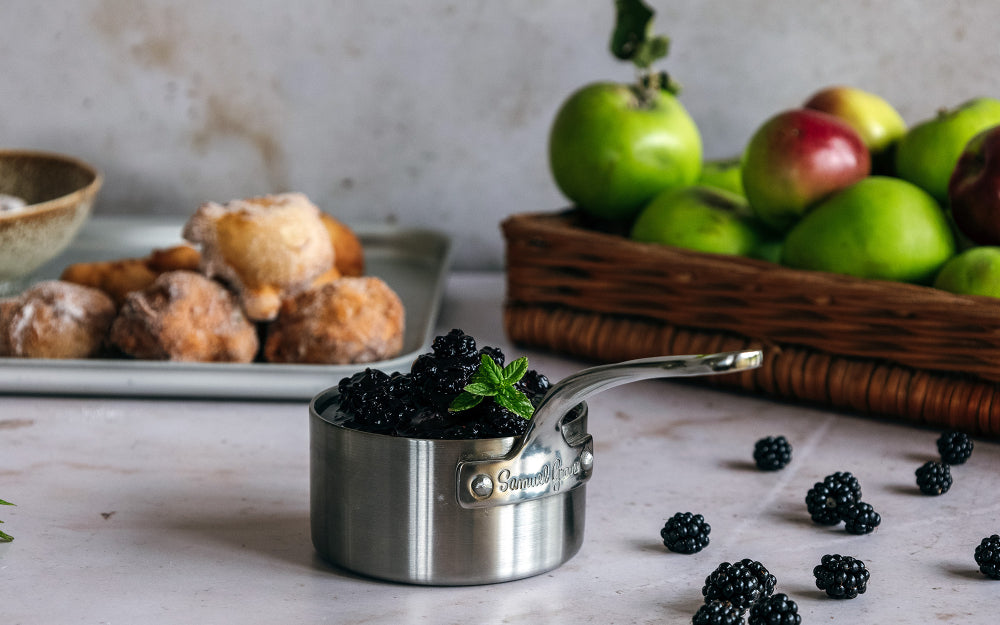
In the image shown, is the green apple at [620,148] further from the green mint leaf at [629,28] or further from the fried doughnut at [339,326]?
the fried doughnut at [339,326]

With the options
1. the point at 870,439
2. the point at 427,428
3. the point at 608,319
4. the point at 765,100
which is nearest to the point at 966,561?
the point at 870,439

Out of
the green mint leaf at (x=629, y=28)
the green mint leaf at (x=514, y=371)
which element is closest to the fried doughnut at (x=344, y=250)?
the green mint leaf at (x=629, y=28)

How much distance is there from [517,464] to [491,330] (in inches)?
28.2

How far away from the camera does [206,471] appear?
Result: 0.90 metres

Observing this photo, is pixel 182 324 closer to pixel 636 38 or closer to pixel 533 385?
pixel 533 385

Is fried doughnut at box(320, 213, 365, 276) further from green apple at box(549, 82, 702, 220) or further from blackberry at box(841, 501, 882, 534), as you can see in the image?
blackberry at box(841, 501, 882, 534)

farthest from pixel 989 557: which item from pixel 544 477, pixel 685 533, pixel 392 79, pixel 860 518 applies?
pixel 392 79

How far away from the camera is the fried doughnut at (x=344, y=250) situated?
53.1 inches

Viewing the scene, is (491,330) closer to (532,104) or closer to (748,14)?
(532,104)

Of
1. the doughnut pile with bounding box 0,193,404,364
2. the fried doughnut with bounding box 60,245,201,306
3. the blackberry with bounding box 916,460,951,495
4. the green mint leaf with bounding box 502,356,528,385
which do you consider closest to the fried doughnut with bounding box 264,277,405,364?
the doughnut pile with bounding box 0,193,404,364

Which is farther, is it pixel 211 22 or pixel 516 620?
pixel 211 22

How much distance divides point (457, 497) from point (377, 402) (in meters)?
0.08

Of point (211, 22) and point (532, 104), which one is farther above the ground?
point (211, 22)

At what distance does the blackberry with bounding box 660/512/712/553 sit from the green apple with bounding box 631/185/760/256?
19.3 inches
